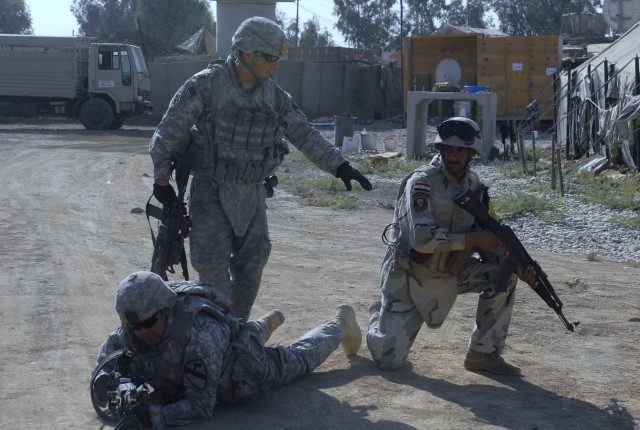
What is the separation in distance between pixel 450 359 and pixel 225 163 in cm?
170

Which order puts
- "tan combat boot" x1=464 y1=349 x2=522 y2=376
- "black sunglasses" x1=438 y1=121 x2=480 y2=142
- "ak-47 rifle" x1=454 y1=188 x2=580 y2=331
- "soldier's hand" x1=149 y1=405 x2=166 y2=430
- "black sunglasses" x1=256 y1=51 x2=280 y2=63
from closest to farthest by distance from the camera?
"soldier's hand" x1=149 y1=405 x2=166 y2=430 → "ak-47 rifle" x1=454 y1=188 x2=580 y2=331 → "black sunglasses" x1=438 y1=121 x2=480 y2=142 → "black sunglasses" x1=256 y1=51 x2=280 y2=63 → "tan combat boot" x1=464 y1=349 x2=522 y2=376

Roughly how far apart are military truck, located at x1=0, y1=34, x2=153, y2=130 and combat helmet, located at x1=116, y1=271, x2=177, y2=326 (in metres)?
24.8

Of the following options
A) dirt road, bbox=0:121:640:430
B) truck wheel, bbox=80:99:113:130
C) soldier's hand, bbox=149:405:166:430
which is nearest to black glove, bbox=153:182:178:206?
dirt road, bbox=0:121:640:430

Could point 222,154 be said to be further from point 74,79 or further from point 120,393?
point 74,79

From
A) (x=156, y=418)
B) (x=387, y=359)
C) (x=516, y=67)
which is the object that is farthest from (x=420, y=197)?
(x=516, y=67)

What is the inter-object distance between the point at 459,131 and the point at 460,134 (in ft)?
0.05

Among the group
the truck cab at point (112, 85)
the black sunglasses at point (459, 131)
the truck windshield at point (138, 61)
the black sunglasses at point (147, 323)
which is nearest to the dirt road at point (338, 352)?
the black sunglasses at point (147, 323)

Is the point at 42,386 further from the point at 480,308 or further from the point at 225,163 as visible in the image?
the point at 480,308

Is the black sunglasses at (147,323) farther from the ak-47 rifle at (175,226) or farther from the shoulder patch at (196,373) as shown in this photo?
the ak-47 rifle at (175,226)

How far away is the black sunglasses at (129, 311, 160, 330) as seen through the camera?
4.01 metres

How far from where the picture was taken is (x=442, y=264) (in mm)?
5062

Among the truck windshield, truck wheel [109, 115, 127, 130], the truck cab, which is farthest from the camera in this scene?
truck wheel [109, 115, 127, 130]

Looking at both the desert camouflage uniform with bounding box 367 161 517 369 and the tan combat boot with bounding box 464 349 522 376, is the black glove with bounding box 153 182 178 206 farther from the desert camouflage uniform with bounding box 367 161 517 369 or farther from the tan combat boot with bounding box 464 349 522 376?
the tan combat boot with bounding box 464 349 522 376

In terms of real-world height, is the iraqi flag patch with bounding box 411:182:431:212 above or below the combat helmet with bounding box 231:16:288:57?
below
